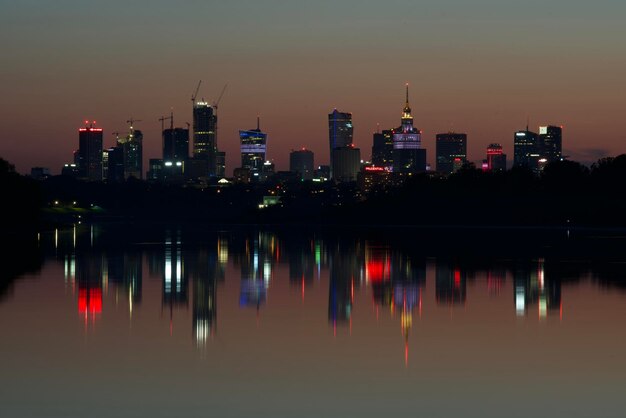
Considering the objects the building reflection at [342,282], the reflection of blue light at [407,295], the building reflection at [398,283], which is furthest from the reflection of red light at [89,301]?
the reflection of blue light at [407,295]

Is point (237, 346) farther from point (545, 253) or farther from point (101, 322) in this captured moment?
point (545, 253)

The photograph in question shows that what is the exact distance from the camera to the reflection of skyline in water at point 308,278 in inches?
1208

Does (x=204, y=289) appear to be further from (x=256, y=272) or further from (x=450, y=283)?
(x=256, y=272)

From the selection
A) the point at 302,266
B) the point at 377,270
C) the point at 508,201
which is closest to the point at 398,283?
the point at 377,270

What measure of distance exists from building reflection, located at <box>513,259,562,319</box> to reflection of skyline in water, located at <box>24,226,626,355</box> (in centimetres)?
3

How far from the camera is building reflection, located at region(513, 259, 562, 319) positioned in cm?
3083

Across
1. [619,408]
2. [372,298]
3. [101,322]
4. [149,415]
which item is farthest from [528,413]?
[372,298]

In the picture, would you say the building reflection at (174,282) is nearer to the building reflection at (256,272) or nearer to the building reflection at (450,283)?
the building reflection at (256,272)

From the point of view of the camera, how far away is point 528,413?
54.4 feet

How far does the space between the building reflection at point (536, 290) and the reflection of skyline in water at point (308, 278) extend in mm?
28

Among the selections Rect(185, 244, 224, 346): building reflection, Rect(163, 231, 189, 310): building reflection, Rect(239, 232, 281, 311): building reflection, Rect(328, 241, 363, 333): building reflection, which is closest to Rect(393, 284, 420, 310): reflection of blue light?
Rect(328, 241, 363, 333): building reflection

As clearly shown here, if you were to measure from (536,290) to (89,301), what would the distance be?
14.0 meters

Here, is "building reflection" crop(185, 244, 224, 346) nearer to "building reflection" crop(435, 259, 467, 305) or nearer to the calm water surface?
the calm water surface

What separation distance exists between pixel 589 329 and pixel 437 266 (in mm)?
22540
